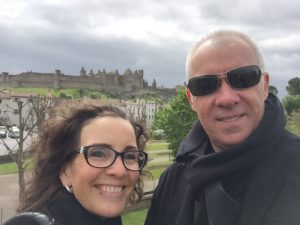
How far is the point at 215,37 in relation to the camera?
3291mm

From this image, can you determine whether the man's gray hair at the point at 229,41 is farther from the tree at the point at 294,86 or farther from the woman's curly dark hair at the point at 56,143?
the tree at the point at 294,86

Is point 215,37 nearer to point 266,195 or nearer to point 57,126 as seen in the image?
point 266,195

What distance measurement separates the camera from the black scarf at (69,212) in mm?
3133

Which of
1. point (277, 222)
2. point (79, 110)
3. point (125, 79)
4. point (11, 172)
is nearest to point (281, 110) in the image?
point (277, 222)

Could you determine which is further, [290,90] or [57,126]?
[290,90]

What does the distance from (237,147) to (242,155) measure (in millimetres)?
61

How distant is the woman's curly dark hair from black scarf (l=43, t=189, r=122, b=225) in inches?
4.3

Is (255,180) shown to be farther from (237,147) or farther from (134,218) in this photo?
(134,218)

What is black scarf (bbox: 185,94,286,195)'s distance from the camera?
3027 millimetres

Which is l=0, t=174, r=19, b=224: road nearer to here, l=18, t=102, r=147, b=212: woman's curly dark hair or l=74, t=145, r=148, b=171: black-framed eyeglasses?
l=18, t=102, r=147, b=212: woman's curly dark hair

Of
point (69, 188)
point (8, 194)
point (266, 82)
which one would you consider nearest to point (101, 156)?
point (69, 188)

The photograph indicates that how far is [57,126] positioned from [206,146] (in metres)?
1.16

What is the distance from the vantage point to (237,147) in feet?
10.1

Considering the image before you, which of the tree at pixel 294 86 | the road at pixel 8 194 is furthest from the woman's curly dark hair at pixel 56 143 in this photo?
the tree at pixel 294 86
